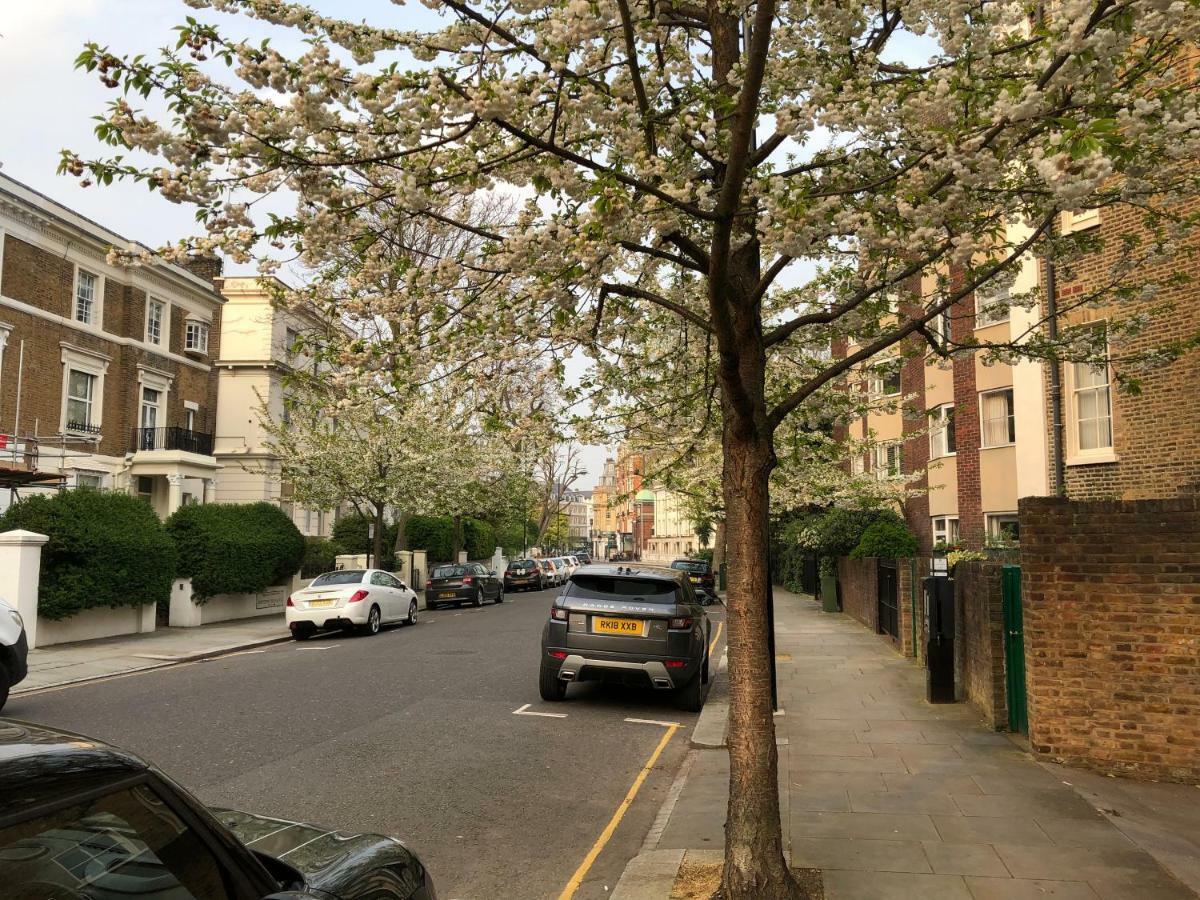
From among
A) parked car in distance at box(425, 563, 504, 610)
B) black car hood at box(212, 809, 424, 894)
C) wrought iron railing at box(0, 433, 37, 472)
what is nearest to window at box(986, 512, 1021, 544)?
parked car in distance at box(425, 563, 504, 610)

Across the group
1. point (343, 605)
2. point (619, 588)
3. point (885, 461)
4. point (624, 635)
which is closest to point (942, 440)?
point (885, 461)

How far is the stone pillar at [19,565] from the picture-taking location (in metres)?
14.5

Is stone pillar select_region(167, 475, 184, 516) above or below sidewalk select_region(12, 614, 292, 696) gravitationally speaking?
above

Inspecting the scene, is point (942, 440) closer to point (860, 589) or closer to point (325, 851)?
point (860, 589)

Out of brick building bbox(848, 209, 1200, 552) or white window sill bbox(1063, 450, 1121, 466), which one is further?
white window sill bbox(1063, 450, 1121, 466)

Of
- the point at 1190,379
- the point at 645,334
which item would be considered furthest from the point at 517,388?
the point at 1190,379

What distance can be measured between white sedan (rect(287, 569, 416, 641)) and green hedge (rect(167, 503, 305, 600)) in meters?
2.98

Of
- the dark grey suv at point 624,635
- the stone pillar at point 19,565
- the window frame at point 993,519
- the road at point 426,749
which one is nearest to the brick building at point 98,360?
the stone pillar at point 19,565

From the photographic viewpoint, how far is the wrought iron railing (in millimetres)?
18875

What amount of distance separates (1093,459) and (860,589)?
22.6 ft

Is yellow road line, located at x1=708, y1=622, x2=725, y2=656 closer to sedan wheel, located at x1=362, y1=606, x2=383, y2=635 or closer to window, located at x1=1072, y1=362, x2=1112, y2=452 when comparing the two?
sedan wheel, located at x1=362, y1=606, x2=383, y2=635

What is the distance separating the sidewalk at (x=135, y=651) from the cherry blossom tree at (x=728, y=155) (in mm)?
10003

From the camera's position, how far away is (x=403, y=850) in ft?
9.80

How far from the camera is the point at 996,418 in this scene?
2306 centimetres
